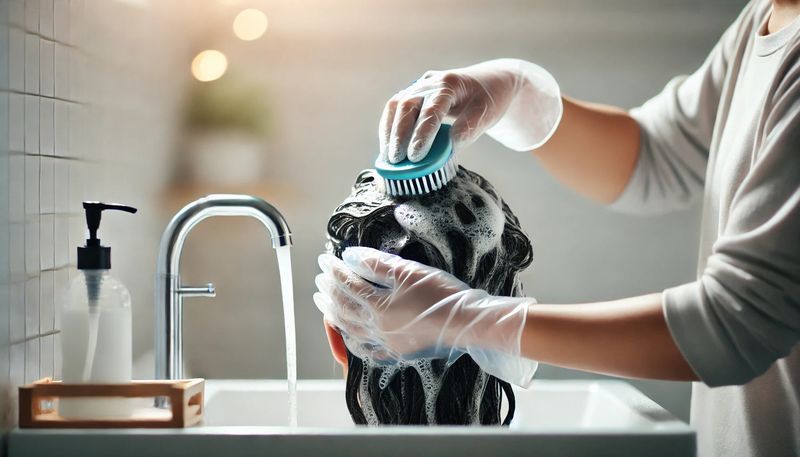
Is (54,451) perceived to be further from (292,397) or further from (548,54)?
(548,54)

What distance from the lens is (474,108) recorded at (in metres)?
1.26

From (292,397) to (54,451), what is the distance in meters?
0.38

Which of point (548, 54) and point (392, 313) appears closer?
point (392, 313)

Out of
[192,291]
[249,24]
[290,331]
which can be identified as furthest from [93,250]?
[249,24]

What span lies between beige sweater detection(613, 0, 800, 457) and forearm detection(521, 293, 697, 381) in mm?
22

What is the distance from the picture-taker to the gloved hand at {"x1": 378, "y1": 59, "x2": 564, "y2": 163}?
110 cm

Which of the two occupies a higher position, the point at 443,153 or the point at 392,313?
the point at 443,153

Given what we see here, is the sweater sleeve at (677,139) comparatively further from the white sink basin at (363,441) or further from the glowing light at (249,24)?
the glowing light at (249,24)

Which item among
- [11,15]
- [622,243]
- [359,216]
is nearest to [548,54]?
[622,243]

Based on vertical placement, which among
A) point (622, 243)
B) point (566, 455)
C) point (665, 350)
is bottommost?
point (566, 455)

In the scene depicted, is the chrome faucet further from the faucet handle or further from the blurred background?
the blurred background

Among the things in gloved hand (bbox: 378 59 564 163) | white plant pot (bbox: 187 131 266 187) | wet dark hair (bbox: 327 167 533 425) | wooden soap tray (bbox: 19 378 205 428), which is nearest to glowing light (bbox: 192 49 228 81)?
white plant pot (bbox: 187 131 266 187)

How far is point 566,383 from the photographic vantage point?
145 cm

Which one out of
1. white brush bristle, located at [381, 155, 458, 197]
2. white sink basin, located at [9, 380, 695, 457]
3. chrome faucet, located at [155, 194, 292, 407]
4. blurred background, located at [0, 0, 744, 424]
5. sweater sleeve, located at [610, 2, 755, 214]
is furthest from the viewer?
blurred background, located at [0, 0, 744, 424]
